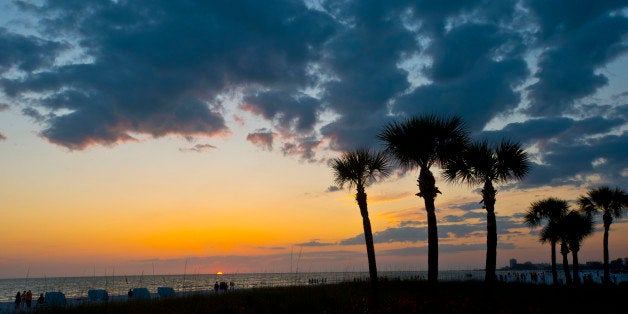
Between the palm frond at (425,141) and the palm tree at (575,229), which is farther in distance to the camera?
the palm tree at (575,229)

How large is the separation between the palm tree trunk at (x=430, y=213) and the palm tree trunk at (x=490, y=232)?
383cm

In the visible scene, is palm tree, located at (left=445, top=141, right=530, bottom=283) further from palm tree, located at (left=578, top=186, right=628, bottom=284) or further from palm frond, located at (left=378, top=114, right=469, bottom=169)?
palm tree, located at (left=578, top=186, right=628, bottom=284)

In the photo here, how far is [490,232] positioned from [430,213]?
4401 mm

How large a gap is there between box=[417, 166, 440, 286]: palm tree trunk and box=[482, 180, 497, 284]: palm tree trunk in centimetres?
383

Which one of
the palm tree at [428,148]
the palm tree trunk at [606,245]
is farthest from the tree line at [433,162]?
the palm tree trunk at [606,245]

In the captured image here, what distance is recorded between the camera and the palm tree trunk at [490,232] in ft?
82.9

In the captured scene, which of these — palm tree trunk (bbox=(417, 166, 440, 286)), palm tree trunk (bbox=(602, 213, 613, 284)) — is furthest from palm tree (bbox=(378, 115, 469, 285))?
palm tree trunk (bbox=(602, 213, 613, 284))

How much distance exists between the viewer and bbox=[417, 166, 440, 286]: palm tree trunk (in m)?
23.6

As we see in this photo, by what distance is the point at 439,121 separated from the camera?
2517 centimetres

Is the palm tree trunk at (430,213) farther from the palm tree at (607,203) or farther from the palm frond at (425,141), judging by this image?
the palm tree at (607,203)

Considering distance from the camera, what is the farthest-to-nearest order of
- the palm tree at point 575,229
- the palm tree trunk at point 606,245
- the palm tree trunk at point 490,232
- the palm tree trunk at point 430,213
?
the palm tree at point 575,229, the palm tree trunk at point 606,245, the palm tree trunk at point 490,232, the palm tree trunk at point 430,213

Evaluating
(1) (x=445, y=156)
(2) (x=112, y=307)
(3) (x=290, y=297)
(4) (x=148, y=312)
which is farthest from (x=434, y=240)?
(2) (x=112, y=307)

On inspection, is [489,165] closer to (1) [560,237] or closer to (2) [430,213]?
(2) [430,213]

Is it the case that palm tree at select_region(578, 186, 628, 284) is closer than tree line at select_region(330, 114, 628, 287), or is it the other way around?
tree line at select_region(330, 114, 628, 287)
